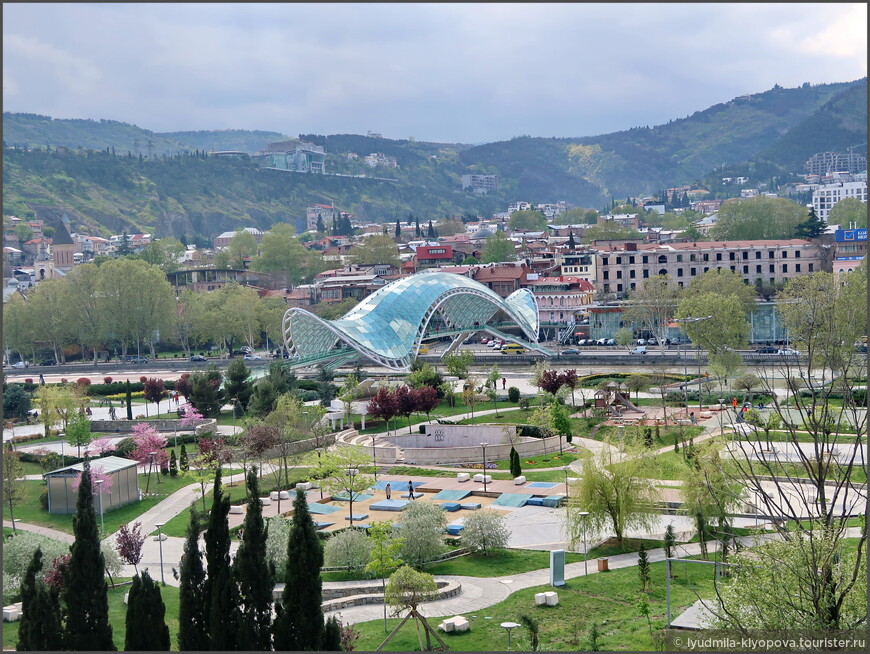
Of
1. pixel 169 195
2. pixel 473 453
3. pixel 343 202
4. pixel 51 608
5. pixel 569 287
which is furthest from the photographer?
pixel 343 202

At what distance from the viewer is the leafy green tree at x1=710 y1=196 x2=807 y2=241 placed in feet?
296

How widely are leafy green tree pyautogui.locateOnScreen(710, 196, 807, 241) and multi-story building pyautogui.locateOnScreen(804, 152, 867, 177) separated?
9793cm

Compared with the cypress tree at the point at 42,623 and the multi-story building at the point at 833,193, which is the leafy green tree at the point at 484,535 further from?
the multi-story building at the point at 833,193

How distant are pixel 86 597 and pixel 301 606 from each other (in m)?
3.34

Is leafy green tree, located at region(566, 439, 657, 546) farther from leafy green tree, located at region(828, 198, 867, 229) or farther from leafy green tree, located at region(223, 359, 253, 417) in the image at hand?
leafy green tree, located at region(828, 198, 867, 229)

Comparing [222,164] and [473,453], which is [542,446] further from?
[222,164]

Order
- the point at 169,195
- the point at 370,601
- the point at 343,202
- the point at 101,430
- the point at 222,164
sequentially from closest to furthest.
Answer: the point at 370,601
the point at 101,430
the point at 169,195
the point at 222,164
the point at 343,202

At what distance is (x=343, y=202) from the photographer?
651ft

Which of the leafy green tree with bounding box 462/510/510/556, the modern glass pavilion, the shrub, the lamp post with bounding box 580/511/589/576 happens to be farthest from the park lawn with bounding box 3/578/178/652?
the modern glass pavilion

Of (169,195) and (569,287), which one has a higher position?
(169,195)

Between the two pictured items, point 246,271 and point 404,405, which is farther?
point 246,271

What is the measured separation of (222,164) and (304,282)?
92.8 metres

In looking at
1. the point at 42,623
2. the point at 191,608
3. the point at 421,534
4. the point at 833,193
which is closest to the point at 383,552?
the point at 421,534

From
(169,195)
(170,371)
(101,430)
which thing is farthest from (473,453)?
(169,195)
